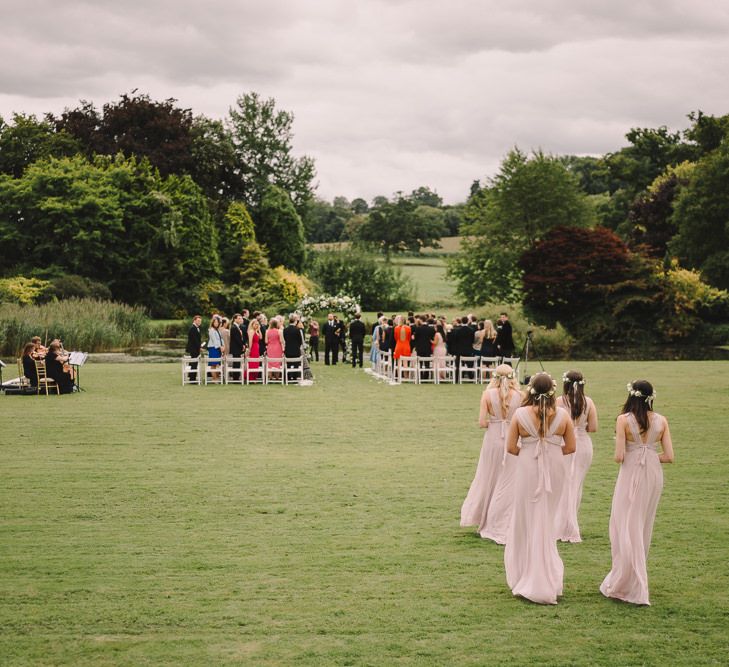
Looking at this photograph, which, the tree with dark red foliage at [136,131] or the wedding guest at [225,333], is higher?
the tree with dark red foliage at [136,131]

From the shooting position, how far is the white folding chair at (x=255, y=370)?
2497cm

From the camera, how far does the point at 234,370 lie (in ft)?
81.8

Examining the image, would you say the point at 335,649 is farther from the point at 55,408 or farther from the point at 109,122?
the point at 109,122

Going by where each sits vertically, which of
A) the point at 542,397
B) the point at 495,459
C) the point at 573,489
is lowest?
the point at 573,489

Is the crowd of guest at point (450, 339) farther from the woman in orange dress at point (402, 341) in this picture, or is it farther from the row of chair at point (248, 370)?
the row of chair at point (248, 370)

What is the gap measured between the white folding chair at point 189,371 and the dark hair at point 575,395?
16.9 m

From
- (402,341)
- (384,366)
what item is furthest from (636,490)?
(384,366)

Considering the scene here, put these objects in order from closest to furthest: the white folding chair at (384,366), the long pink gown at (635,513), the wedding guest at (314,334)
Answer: the long pink gown at (635,513)
the white folding chair at (384,366)
the wedding guest at (314,334)

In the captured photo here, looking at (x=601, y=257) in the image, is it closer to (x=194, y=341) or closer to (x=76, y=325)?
(x=76, y=325)

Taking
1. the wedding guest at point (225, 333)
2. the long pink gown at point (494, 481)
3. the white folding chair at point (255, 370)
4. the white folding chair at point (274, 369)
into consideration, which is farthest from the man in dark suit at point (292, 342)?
the long pink gown at point (494, 481)

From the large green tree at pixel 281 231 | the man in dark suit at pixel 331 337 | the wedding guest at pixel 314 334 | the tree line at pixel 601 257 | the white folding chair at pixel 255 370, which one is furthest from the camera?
the large green tree at pixel 281 231

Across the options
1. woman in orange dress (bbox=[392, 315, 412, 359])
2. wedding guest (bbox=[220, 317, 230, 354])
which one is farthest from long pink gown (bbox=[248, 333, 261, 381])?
woman in orange dress (bbox=[392, 315, 412, 359])

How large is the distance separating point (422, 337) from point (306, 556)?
680 inches

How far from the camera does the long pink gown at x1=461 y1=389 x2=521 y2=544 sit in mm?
9273
